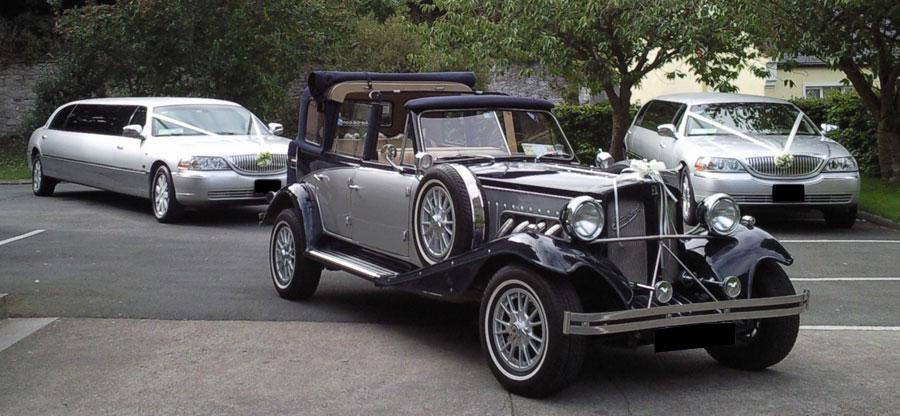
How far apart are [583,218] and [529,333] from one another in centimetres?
72

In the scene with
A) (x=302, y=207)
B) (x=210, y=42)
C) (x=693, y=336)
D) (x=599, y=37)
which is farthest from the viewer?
(x=210, y=42)

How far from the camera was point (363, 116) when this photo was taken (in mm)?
8922

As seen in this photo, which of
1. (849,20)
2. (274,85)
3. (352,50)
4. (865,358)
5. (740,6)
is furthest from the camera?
(352,50)

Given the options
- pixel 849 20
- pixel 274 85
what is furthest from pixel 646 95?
pixel 849 20

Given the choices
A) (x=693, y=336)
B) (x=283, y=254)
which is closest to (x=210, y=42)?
(x=283, y=254)

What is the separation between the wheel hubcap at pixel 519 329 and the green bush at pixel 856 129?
14738 millimetres

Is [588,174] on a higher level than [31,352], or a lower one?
higher

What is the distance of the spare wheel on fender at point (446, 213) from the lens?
7.07m

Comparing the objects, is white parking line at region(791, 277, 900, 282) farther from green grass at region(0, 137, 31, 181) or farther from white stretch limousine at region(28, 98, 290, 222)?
green grass at region(0, 137, 31, 181)

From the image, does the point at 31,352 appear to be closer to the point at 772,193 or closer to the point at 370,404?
the point at 370,404

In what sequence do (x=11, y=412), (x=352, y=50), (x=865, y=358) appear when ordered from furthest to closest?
(x=352, y=50)
(x=865, y=358)
(x=11, y=412)

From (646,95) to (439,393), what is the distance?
29.5 metres

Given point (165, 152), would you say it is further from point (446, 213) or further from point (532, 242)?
point (532, 242)

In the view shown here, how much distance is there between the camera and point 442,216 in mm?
7348
